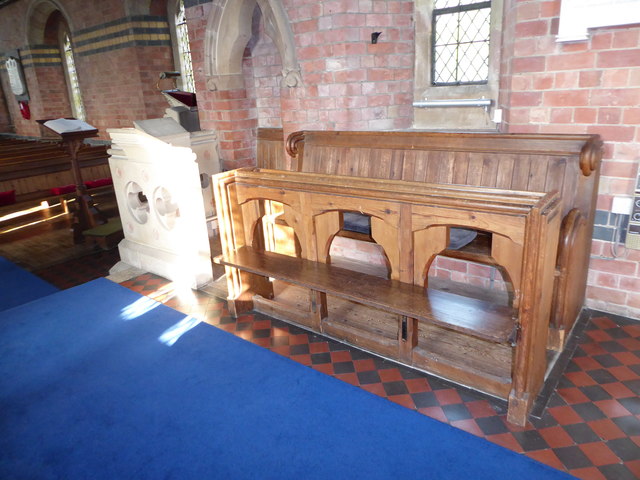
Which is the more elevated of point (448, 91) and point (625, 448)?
point (448, 91)

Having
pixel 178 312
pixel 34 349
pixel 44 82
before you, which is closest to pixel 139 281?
pixel 178 312

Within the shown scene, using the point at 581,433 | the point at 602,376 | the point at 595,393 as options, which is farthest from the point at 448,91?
the point at 581,433

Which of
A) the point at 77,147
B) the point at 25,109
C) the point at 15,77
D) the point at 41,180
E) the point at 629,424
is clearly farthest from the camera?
the point at 25,109

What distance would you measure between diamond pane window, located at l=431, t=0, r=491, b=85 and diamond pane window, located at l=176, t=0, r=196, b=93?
589 cm

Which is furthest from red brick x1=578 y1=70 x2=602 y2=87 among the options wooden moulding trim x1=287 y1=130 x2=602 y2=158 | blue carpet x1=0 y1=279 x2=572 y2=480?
blue carpet x1=0 y1=279 x2=572 y2=480

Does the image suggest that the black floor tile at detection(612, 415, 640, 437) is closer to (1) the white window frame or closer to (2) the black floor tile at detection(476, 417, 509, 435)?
(2) the black floor tile at detection(476, 417, 509, 435)

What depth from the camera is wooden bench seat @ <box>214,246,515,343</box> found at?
237cm

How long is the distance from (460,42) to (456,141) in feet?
4.97

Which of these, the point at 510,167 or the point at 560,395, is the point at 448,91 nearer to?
the point at 510,167

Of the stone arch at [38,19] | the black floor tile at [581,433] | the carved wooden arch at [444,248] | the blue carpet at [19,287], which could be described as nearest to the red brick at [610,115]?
the carved wooden arch at [444,248]

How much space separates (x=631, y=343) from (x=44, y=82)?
13.6 m

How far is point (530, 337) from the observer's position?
2.28 metres

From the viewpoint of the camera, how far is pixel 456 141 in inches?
138

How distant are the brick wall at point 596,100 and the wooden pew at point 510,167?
4.8 inches
